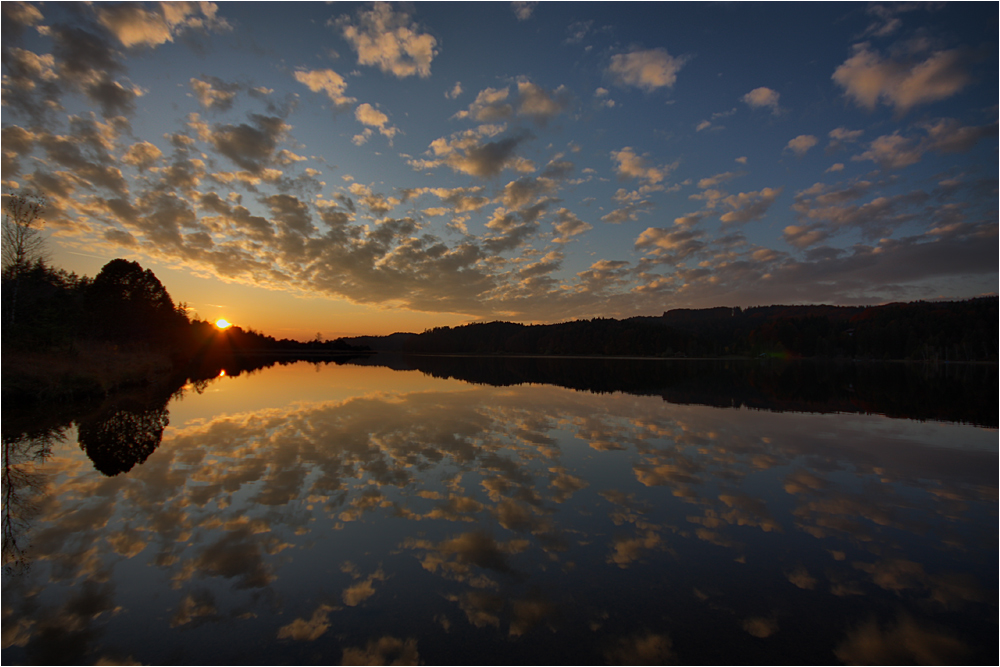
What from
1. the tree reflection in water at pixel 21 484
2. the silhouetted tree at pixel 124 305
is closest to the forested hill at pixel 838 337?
the silhouetted tree at pixel 124 305

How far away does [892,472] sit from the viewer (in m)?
10.8

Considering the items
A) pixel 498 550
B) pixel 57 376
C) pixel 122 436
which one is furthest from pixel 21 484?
pixel 57 376

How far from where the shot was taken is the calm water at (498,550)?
15.0ft

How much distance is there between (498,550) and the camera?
21.5 ft

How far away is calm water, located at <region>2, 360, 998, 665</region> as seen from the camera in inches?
180

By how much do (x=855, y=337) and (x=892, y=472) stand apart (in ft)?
630

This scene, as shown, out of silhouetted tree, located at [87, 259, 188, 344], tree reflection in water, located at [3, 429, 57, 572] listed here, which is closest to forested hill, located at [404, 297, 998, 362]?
silhouetted tree, located at [87, 259, 188, 344]

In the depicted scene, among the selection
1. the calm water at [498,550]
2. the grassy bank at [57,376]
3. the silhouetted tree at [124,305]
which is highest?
the silhouetted tree at [124,305]

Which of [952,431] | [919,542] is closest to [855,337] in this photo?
[952,431]

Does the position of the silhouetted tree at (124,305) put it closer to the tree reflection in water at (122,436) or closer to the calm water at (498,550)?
the tree reflection in water at (122,436)

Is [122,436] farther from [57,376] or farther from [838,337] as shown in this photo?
[838,337]

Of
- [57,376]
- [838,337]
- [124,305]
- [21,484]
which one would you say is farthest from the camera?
[838,337]

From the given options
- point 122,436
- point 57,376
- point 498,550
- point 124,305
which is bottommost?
point 498,550

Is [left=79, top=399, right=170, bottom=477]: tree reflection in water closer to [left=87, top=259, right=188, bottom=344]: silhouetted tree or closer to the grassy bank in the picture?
the grassy bank
